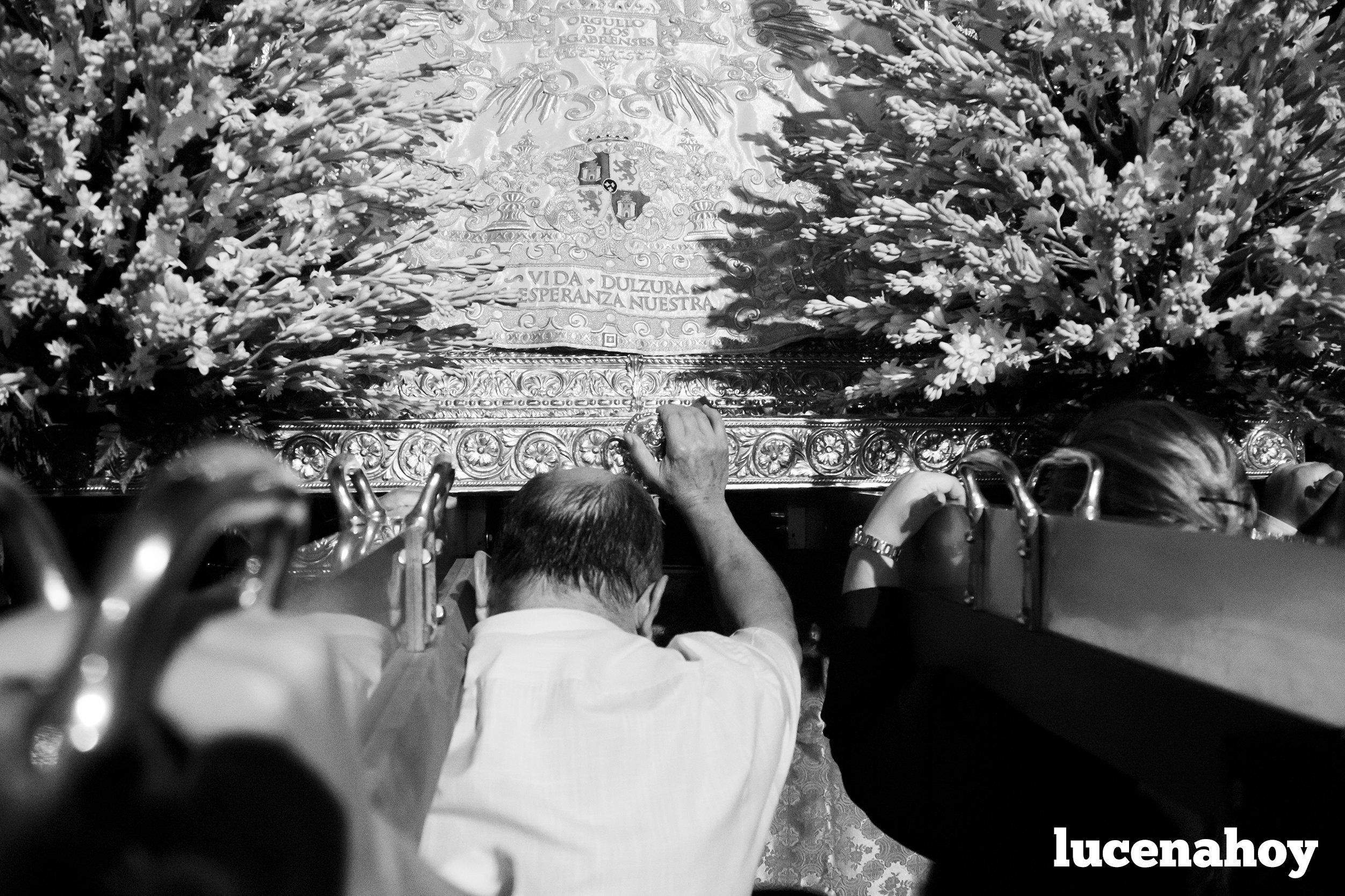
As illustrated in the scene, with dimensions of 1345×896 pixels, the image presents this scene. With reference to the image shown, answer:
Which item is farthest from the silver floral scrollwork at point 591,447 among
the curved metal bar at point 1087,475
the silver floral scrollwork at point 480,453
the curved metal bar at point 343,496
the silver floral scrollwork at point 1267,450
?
the silver floral scrollwork at point 1267,450

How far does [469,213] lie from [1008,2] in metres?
0.82

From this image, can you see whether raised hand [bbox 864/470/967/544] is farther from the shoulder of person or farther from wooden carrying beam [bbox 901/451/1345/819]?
the shoulder of person

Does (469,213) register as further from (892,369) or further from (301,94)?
(892,369)

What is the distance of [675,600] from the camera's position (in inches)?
66.0

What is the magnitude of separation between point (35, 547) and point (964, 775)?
3.53 feet

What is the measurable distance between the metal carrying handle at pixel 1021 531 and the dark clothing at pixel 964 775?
140mm

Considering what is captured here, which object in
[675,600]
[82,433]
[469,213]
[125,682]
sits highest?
[469,213]

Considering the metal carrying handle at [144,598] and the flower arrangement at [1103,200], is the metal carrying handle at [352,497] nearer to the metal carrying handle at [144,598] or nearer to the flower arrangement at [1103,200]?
the flower arrangement at [1103,200]

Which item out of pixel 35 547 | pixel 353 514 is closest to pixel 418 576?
pixel 353 514

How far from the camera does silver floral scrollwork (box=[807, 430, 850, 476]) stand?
145 cm

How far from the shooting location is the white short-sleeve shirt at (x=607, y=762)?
2.91 ft

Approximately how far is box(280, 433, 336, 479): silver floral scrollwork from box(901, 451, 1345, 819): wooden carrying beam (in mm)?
854

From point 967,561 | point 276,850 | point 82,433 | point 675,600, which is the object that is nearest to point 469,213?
point 82,433

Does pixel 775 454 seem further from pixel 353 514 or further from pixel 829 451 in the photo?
pixel 353 514
